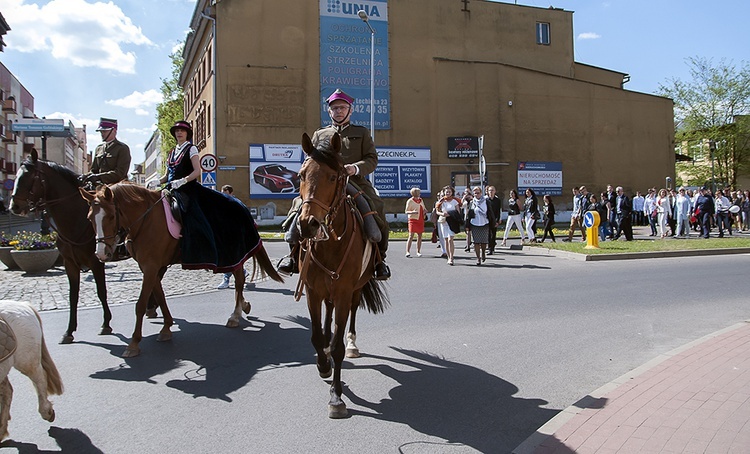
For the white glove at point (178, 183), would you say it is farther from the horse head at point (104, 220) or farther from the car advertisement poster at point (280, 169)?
the car advertisement poster at point (280, 169)

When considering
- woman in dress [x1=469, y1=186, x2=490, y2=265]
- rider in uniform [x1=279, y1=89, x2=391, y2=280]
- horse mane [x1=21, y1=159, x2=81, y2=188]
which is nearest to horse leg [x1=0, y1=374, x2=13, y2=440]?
rider in uniform [x1=279, y1=89, x2=391, y2=280]

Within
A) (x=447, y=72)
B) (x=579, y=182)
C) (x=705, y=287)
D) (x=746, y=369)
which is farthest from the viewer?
(x=579, y=182)

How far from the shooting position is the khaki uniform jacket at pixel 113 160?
310 inches

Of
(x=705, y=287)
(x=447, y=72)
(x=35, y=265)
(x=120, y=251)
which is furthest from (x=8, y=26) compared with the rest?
(x=705, y=287)

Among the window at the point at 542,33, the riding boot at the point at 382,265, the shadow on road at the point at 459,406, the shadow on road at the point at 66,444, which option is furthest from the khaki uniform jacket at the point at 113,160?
the window at the point at 542,33

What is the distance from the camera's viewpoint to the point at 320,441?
4008mm

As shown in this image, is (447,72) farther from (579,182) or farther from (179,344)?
(179,344)

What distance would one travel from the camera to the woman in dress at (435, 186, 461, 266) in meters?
15.3

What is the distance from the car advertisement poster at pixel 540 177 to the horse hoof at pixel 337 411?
3459 centimetres

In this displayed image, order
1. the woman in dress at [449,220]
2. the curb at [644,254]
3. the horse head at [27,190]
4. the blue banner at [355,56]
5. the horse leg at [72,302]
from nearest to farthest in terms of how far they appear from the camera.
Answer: the horse leg at [72,302]
the horse head at [27,190]
the woman in dress at [449,220]
the curb at [644,254]
the blue banner at [355,56]

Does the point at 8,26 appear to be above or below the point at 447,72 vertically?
above

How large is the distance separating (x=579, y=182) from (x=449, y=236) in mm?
26733

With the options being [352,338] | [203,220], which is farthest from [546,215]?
[203,220]

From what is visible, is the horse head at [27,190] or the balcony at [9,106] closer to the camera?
the horse head at [27,190]
